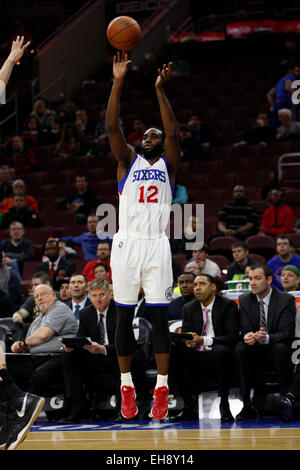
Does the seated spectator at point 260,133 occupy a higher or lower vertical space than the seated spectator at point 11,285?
higher

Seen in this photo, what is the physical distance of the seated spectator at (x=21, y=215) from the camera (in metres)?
13.2

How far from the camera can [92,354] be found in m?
8.38

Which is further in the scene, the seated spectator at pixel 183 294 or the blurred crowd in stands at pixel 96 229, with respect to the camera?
the blurred crowd in stands at pixel 96 229

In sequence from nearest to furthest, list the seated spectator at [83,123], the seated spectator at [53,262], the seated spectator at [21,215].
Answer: the seated spectator at [53,262] < the seated spectator at [21,215] < the seated spectator at [83,123]

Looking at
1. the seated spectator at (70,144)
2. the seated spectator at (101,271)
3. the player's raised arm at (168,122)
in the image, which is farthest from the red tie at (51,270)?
the player's raised arm at (168,122)

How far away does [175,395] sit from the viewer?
8.13 meters

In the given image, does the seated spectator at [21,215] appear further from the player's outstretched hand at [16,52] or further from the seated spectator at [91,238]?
the player's outstretched hand at [16,52]

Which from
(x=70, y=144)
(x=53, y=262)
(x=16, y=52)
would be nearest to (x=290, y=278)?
(x=53, y=262)

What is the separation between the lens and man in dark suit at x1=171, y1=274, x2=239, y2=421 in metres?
7.82

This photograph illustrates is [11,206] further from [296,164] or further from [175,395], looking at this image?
[175,395]

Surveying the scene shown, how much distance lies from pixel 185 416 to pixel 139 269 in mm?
2468

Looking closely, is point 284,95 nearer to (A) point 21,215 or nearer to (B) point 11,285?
(A) point 21,215

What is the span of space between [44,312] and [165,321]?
3.18m

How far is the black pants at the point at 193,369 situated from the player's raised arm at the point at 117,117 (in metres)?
2.66
